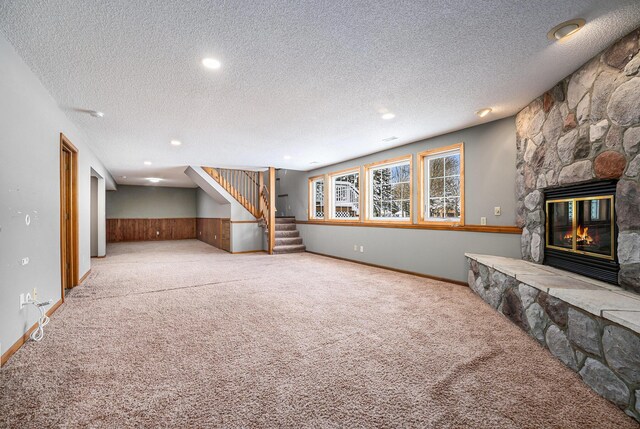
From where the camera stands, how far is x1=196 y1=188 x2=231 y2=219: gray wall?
28.2 ft

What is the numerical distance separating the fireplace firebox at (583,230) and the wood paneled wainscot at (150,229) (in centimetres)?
1213

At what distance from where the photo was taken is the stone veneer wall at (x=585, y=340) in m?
1.57

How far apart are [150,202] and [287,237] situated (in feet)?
22.5

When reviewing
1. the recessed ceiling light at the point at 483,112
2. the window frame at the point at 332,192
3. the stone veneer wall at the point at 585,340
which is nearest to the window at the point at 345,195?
the window frame at the point at 332,192

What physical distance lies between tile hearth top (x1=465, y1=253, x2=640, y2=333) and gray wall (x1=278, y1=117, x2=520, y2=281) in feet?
2.54

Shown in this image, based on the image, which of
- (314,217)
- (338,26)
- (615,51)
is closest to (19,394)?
(338,26)

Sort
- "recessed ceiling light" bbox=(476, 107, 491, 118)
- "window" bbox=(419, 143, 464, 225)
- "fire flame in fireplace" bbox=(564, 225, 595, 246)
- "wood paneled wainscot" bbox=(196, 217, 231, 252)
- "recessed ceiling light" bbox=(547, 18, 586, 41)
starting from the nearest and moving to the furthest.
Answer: "recessed ceiling light" bbox=(547, 18, 586, 41)
"fire flame in fireplace" bbox=(564, 225, 595, 246)
"recessed ceiling light" bbox=(476, 107, 491, 118)
"window" bbox=(419, 143, 464, 225)
"wood paneled wainscot" bbox=(196, 217, 231, 252)

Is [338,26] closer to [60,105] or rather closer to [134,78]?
[134,78]

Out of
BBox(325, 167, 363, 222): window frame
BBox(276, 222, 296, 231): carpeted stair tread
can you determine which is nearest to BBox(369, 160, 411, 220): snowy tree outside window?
BBox(325, 167, 363, 222): window frame

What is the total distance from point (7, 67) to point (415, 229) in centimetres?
493

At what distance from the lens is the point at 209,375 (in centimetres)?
191

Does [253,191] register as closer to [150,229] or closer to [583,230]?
[150,229]

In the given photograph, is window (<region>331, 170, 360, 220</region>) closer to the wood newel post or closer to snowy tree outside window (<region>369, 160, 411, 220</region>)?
snowy tree outside window (<region>369, 160, 411, 220</region>)

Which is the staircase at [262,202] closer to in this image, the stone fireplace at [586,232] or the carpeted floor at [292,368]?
the carpeted floor at [292,368]
